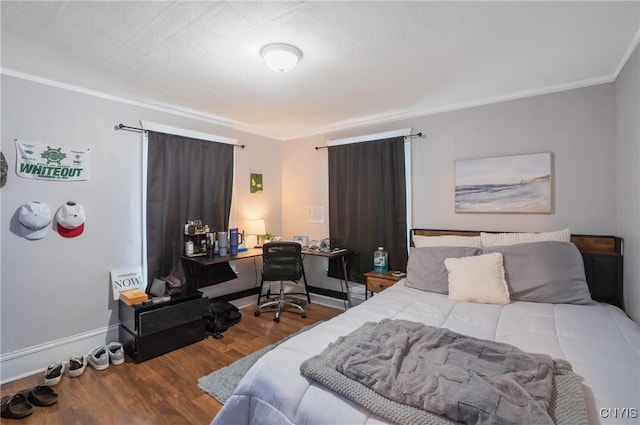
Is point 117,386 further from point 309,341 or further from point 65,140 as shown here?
point 65,140

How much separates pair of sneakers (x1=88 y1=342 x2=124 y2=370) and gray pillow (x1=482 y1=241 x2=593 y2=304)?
3.23 meters


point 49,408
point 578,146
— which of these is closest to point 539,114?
point 578,146

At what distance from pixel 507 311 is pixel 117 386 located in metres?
2.86

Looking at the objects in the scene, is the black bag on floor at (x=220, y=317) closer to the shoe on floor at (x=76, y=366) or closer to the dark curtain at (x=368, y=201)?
the shoe on floor at (x=76, y=366)

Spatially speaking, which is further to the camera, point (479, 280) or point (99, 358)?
point (99, 358)

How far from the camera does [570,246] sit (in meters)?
2.31

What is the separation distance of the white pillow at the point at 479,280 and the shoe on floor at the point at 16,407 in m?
2.99

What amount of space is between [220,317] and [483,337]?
273cm

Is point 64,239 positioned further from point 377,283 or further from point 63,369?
point 377,283

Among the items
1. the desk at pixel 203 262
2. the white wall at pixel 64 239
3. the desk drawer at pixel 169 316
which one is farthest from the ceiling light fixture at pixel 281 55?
the desk drawer at pixel 169 316

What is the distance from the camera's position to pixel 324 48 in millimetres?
2057

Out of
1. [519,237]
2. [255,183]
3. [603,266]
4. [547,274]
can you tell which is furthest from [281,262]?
[603,266]

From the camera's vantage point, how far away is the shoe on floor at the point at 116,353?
2582 millimetres

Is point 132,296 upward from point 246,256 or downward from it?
downward
